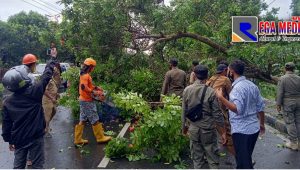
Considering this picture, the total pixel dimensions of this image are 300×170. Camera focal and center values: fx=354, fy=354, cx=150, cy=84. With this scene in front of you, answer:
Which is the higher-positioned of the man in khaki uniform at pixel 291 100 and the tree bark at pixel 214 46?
the tree bark at pixel 214 46

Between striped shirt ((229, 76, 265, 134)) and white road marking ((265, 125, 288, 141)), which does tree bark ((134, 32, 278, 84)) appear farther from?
striped shirt ((229, 76, 265, 134))

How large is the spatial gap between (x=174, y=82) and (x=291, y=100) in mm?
2484

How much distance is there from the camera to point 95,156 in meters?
6.78

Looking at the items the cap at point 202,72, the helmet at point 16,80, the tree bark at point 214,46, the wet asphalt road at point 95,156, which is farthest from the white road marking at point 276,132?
the helmet at point 16,80

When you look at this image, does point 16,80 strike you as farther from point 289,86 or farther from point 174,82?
point 289,86

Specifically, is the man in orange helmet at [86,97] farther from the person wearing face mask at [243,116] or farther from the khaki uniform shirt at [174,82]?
the person wearing face mask at [243,116]

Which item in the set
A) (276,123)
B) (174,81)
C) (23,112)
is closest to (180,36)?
(174,81)

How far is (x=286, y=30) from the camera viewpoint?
11.3 m

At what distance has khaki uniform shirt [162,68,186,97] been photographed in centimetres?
796

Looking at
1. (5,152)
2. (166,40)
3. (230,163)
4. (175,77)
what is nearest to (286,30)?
(166,40)

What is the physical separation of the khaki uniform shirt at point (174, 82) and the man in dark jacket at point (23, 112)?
3.70 meters

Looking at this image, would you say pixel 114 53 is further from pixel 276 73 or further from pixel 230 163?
pixel 230 163

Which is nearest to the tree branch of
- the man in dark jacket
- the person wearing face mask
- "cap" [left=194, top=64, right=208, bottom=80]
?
"cap" [left=194, top=64, right=208, bottom=80]

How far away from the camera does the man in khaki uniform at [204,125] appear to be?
479cm
